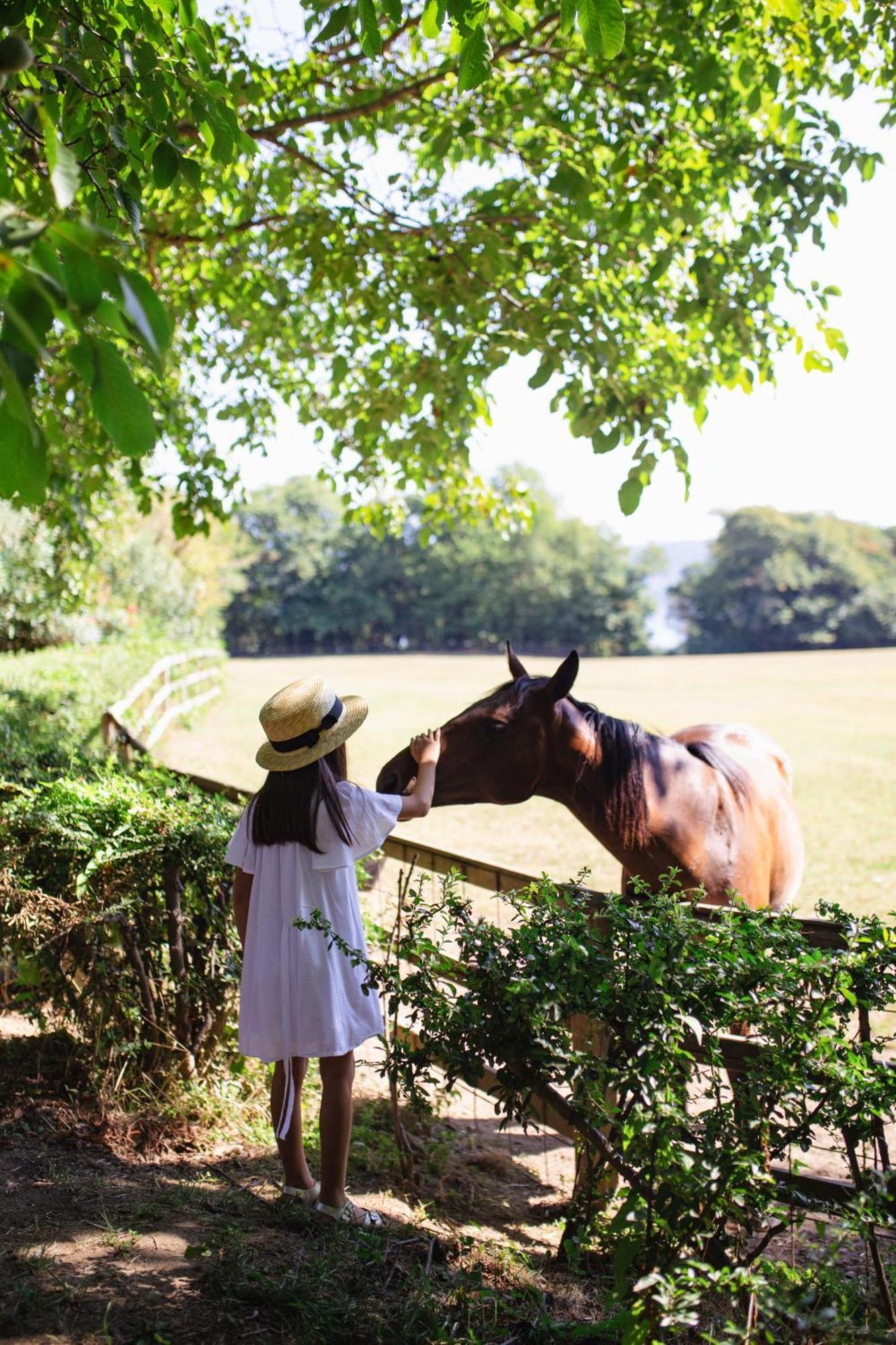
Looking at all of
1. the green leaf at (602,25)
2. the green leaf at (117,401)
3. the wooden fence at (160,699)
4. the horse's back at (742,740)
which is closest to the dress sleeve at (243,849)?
the green leaf at (117,401)

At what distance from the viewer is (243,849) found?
3256mm

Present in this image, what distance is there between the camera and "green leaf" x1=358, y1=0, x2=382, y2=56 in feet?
10.8

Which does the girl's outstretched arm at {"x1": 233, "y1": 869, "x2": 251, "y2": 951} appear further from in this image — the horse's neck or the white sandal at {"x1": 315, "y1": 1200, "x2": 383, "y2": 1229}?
the horse's neck

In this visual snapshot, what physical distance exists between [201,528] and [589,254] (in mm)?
3592

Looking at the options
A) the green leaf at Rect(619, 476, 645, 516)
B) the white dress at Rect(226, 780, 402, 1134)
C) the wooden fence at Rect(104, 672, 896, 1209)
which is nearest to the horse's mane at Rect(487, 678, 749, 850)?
the wooden fence at Rect(104, 672, 896, 1209)

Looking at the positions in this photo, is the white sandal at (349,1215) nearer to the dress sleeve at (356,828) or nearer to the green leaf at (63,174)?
the dress sleeve at (356,828)

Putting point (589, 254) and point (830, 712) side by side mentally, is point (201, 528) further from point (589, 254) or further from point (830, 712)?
point (830, 712)

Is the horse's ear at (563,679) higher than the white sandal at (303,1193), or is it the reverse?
the horse's ear at (563,679)

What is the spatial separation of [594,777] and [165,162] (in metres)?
2.92

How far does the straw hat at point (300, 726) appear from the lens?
3129 mm

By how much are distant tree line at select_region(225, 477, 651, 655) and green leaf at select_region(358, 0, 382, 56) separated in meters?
61.6

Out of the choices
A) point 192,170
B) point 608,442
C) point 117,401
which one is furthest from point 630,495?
point 117,401

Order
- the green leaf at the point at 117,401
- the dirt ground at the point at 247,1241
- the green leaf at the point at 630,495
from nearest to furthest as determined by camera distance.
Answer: the green leaf at the point at 117,401
the dirt ground at the point at 247,1241
the green leaf at the point at 630,495

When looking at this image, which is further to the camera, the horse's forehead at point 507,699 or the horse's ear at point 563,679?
the horse's forehead at point 507,699
